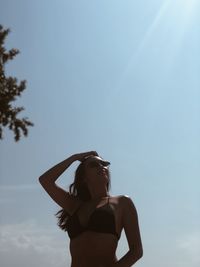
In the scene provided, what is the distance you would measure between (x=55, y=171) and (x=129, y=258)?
128cm

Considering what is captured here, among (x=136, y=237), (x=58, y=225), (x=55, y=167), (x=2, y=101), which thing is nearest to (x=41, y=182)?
(x=55, y=167)

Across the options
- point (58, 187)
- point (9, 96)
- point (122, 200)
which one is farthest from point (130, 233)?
point (9, 96)

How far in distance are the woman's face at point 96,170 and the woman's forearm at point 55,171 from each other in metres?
0.28

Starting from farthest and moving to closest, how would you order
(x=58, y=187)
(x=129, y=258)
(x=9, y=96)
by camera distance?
(x=9, y=96) → (x=58, y=187) → (x=129, y=258)

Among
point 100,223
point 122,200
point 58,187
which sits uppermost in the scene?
point 58,187

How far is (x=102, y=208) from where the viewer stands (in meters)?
4.05

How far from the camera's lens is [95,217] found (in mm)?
3959

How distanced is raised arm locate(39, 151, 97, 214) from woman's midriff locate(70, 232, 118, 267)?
432 mm

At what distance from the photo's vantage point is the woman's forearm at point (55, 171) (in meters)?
4.63

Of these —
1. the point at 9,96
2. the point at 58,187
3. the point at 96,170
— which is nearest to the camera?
the point at 96,170

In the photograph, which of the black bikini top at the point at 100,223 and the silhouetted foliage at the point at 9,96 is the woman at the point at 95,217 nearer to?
Answer: the black bikini top at the point at 100,223

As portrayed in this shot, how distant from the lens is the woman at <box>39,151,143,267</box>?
12.8 feet

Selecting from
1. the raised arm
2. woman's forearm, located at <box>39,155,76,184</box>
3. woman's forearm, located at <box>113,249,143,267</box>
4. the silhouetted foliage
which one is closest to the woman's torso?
woman's forearm, located at <box>113,249,143,267</box>

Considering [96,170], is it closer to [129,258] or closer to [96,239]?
[96,239]
